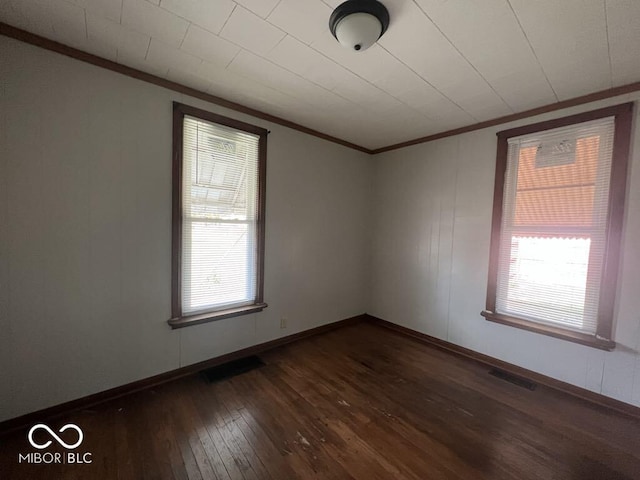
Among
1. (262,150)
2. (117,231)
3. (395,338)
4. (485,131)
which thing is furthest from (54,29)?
(395,338)

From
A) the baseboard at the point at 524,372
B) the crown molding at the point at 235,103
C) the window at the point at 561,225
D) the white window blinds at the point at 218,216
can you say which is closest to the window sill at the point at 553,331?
the window at the point at 561,225

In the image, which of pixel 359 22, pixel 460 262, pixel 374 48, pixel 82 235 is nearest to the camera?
pixel 359 22

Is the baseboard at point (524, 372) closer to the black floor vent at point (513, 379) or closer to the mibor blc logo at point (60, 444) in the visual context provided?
the black floor vent at point (513, 379)

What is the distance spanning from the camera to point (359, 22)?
4.47 feet

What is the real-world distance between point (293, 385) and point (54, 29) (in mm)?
3028

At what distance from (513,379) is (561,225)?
1.50m

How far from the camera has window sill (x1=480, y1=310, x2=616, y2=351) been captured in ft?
6.83

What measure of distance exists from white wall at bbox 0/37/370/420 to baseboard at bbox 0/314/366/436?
5 centimetres

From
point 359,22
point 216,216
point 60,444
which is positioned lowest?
point 60,444

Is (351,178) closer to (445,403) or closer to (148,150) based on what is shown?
(148,150)

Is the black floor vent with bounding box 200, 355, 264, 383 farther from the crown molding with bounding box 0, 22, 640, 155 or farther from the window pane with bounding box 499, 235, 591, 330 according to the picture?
the window pane with bounding box 499, 235, 591, 330

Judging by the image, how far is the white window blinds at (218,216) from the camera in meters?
2.31

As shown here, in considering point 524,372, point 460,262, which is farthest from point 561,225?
point 524,372

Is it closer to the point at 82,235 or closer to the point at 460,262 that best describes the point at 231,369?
the point at 82,235
